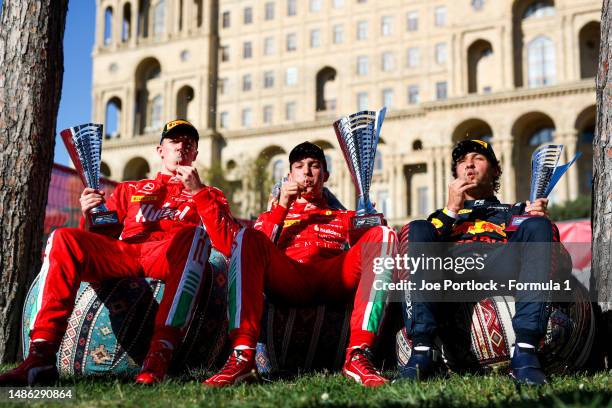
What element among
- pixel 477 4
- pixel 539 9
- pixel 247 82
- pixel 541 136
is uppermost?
pixel 477 4

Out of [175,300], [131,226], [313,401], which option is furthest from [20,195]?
[313,401]

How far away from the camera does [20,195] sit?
5.84 metres

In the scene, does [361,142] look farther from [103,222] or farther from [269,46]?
[269,46]

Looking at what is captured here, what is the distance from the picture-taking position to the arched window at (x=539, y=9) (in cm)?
4369

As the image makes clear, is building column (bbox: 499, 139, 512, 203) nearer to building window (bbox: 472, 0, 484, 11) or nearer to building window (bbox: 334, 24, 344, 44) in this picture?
building window (bbox: 472, 0, 484, 11)

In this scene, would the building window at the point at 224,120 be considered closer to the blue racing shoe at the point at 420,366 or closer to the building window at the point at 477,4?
the building window at the point at 477,4

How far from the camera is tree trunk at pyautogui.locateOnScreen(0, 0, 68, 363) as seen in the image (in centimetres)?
577

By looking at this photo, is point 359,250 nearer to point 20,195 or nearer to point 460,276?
point 460,276

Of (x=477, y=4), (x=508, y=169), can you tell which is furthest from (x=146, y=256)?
(x=477, y=4)

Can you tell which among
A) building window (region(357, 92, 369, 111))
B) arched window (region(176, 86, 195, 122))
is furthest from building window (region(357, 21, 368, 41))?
arched window (region(176, 86, 195, 122))

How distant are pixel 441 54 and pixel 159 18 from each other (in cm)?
2725

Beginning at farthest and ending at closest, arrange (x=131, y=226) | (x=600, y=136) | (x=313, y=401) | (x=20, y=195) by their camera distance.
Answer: (x=20, y=195) < (x=600, y=136) < (x=131, y=226) < (x=313, y=401)

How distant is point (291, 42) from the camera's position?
52469 mm

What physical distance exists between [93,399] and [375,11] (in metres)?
49.0
